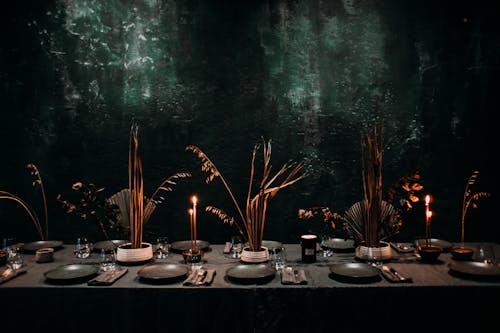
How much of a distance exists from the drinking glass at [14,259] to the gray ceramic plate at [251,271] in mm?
1357

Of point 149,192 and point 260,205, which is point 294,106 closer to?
point 260,205

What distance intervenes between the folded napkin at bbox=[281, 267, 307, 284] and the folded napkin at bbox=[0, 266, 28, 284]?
158cm

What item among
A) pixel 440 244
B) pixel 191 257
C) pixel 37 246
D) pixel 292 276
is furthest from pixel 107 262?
pixel 440 244

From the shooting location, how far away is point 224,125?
148 inches

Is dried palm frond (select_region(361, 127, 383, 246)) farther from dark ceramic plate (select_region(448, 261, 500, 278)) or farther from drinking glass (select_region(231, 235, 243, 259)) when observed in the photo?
drinking glass (select_region(231, 235, 243, 259))

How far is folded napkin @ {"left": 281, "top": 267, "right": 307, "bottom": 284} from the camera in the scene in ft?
7.73

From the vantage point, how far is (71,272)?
99.4 inches

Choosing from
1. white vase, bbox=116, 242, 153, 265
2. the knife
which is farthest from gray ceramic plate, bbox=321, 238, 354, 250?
white vase, bbox=116, 242, 153, 265

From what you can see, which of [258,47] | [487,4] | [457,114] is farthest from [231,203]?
[487,4]

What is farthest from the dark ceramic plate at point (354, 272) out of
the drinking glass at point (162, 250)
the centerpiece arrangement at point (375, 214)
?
the drinking glass at point (162, 250)

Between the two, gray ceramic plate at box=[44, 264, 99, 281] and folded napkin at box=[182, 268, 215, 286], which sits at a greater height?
gray ceramic plate at box=[44, 264, 99, 281]

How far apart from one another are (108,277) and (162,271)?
308 mm
